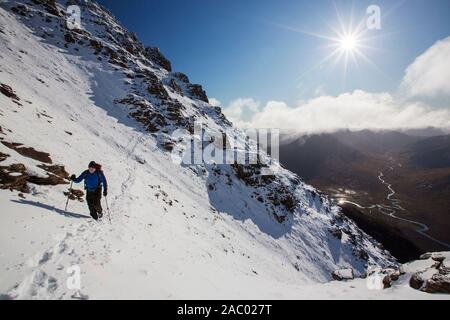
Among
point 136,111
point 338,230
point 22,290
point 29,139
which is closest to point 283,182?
point 338,230

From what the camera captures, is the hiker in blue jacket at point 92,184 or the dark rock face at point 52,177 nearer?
the hiker in blue jacket at point 92,184

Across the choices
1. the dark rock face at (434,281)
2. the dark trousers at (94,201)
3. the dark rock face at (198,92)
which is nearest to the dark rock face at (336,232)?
the dark rock face at (434,281)

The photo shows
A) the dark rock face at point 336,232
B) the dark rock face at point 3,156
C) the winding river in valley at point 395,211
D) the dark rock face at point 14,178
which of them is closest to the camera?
the dark rock face at point 14,178

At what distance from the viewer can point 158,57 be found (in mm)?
107250

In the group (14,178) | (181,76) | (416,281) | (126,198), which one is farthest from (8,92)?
(181,76)

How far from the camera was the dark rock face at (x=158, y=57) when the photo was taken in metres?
106

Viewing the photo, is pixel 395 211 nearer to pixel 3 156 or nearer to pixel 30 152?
pixel 30 152

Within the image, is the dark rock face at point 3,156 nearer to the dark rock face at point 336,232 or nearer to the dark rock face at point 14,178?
the dark rock face at point 14,178

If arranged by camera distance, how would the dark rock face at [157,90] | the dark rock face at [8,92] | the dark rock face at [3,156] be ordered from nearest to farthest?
1. the dark rock face at [3,156]
2. the dark rock face at [8,92]
3. the dark rock face at [157,90]

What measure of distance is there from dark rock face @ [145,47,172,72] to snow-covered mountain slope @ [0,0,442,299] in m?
18.0

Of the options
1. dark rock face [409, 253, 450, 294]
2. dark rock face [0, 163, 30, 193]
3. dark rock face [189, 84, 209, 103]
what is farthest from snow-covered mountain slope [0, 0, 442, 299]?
dark rock face [409, 253, 450, 294]

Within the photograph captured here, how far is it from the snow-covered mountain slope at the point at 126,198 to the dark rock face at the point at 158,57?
18.0m

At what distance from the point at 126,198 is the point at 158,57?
102 m
